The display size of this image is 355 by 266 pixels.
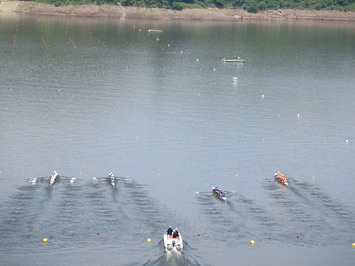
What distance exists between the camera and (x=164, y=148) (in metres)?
77.4

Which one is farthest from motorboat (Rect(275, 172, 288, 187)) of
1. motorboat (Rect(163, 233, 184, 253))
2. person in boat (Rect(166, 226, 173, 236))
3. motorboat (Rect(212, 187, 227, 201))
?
motorboat (Rect(163, 233, 184, 253))

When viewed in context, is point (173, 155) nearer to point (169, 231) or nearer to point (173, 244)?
point (169, 231)

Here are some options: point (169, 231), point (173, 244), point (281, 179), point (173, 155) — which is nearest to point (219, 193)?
point (281, 179)

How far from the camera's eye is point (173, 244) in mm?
53156

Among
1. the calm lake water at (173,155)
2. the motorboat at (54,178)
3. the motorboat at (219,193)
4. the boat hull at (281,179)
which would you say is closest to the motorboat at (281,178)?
the boat hull at (281,179)

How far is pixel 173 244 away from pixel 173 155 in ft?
75.6

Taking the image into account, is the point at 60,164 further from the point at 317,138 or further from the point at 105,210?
the point at 317,138

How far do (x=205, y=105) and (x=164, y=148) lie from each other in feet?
66.0

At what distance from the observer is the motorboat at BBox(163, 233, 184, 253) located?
53000 millimetres

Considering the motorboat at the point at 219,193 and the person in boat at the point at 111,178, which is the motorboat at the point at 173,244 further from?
the person in boat at the point at 111,178

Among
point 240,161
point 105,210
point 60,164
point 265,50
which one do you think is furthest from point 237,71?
point 105,210

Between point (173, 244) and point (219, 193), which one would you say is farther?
point (219, 193)

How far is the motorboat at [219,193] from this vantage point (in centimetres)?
6347

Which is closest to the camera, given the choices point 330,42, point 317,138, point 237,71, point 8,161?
point 8,161
